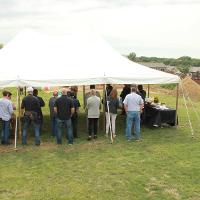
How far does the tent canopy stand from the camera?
454 inches

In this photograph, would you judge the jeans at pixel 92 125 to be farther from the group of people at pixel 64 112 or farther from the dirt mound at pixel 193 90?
the dirt mound at pixel 193 90

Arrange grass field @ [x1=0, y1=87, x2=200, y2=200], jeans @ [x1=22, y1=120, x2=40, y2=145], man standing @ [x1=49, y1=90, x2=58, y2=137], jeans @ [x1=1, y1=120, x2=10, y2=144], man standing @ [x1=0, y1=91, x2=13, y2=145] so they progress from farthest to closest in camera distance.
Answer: man standing @ [x1=49, y1=90, x2=58, y2=137] → jeans @ [x1=1, y1=120, x2=10, y2=144] → man standing @ [x1=0, y1=91, x2=13, y2=145] → jeans @ [x1=22, y1=120, x2=40, y2=145] → grass field @ [x1=0, y1=87, x2=200, y2=200]

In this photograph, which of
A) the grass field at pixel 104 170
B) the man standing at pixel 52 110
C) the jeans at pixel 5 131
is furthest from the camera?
the man standing at pixel 52 110

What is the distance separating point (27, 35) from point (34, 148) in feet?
15.9

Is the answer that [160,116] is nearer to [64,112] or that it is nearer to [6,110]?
[64,112]

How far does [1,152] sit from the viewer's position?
1052 centimetres

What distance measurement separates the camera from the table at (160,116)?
13.6 metres

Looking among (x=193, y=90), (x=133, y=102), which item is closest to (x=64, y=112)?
(x=133, y=102)

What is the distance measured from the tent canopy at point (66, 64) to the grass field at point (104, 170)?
1.78 meters

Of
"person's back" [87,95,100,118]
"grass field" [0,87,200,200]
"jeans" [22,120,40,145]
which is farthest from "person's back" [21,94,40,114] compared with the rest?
"person's back" [87,95,100,118]

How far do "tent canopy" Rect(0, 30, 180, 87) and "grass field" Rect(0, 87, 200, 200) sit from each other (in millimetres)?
1780

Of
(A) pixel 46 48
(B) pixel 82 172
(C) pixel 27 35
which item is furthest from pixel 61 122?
(C) pixel 27 35

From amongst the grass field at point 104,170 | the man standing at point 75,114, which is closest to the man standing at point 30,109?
the grass field at point 104,170

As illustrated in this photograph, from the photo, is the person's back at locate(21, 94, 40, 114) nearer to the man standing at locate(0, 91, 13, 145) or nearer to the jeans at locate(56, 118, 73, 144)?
the man standing at locate(0, 91, 13, 145)
